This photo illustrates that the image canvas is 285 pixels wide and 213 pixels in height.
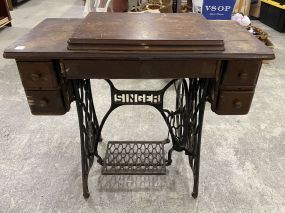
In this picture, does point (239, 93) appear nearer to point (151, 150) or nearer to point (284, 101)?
point (151, 150)

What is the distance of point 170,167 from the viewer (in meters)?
1.70

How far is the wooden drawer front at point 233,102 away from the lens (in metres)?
1.14

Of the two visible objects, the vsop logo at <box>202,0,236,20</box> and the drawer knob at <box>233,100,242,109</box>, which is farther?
the vsop logo at <box>202,0,236,20</box>

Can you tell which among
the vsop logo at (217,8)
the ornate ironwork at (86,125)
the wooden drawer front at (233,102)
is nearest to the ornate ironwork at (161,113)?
the ornate ironwork at (86,125)

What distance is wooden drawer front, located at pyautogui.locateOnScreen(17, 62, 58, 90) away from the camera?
3.42 feet

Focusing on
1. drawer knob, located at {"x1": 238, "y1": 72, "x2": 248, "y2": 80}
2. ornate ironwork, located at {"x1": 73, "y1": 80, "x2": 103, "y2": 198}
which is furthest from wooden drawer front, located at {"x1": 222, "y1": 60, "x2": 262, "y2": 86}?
ornate ironwork, located at {"x1": 73, "y1": 80, "x2": 103, "y2": 198}

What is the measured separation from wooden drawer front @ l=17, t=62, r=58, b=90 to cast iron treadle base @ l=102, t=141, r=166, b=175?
2.34 feet

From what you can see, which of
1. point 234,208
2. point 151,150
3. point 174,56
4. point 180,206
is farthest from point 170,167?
point 174,56

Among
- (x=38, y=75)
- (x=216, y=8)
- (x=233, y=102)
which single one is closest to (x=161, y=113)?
(x=233, y=102)

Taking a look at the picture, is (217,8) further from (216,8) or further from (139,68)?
(139,68)

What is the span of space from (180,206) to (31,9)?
5.06 meters

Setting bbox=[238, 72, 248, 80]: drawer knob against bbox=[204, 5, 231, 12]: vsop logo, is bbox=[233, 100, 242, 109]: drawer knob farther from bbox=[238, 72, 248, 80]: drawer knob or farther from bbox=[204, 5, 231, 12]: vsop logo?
bbox=[204, 5, 231, 12]: vsop logo

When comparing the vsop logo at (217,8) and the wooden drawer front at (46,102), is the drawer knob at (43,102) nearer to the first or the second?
the wooden drawer front at (46,102)

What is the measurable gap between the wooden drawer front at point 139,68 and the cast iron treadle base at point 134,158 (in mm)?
729
